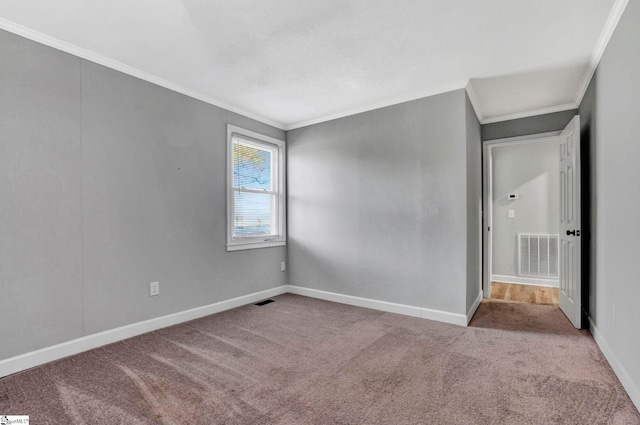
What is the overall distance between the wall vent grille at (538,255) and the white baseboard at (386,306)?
2782mm

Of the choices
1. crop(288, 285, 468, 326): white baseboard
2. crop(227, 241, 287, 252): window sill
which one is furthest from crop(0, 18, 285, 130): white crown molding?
crop(288, 285, 468, 326): white baseboard

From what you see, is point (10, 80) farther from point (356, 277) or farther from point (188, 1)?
point (356, 277)

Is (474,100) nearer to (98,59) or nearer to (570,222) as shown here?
(570,222)

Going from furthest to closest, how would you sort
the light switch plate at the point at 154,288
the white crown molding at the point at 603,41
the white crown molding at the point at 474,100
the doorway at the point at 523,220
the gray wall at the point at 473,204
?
the doorway at the point at 523,220
the gray wall at the point at 473,204
the white crown molding at the point at 474,100
the light switch plate at the point at 154,288
the white crown molding at the point at 603,41

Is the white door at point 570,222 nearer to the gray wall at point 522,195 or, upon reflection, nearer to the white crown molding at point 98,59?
the gray wall at point 522,195

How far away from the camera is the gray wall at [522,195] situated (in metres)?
5.05

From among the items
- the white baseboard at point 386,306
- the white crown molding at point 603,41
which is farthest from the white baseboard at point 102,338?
the white crown molding at point 603,41

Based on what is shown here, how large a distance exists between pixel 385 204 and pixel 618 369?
231 cm

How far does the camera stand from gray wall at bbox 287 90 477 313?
327 centimetres

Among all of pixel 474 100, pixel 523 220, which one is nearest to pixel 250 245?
pixel 474 100

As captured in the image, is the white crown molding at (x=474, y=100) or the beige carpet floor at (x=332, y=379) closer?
the beige carpet floor at (x=332, y=379)

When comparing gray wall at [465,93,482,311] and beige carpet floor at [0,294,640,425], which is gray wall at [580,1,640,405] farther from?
gray wall at [465,93,482,311]

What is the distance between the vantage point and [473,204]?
362 cm

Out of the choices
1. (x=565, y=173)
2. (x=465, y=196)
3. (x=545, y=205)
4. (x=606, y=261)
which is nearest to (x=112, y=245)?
(x=465, y=196)
